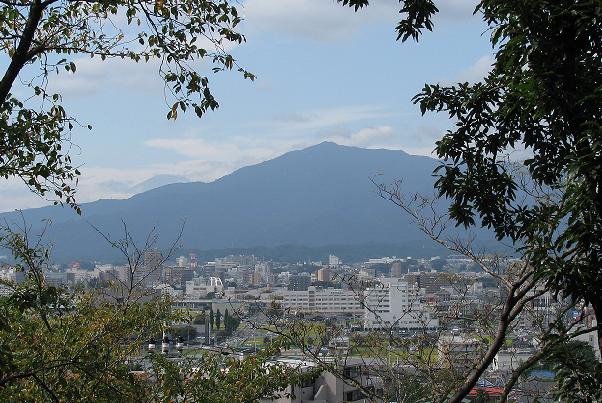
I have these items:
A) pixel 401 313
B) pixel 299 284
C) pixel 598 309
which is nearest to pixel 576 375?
pixel 598 309

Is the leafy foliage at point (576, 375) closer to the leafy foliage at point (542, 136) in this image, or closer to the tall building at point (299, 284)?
the leafy foliage at point (542, 136)

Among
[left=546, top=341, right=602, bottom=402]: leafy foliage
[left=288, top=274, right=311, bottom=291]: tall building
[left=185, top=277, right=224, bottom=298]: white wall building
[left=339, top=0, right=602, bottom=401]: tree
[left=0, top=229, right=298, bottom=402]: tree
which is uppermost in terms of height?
[left=339, top=0, right=602, bottom=401]: tree

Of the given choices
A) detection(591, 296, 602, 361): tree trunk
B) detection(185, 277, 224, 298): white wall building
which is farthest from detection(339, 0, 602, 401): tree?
detection(185, 277, 224, 298): white wall building

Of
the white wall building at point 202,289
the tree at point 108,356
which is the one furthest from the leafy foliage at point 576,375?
the white wall building at point 202,289

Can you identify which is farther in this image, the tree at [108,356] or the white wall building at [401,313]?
the white wall building at [401,313]

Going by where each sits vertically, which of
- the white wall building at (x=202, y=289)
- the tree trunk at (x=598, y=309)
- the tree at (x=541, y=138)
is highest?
the tree at (x=541, y=138)

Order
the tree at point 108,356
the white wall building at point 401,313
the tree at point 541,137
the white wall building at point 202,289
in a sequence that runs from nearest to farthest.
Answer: the tree at point 541,137 < the tree at point 108,356 < the white wall building at point 401,313 < the white wall building at point 202,289

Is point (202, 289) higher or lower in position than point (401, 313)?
lower

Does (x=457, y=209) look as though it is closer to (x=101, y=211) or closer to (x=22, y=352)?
(x=22, y=352)

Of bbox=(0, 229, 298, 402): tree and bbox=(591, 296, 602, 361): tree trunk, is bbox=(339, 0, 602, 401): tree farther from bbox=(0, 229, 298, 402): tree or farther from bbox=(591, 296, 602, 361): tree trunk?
bbox=(0, 229, 298, 402): tree

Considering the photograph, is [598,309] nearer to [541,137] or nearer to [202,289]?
[541,137]

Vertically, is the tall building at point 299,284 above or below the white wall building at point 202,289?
below

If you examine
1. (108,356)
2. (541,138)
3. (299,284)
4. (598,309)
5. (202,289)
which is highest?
(541,138)

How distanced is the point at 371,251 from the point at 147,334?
119m
